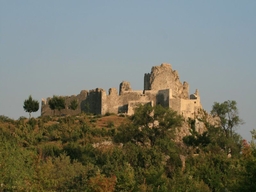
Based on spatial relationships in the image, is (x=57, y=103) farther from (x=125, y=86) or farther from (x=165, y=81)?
(x=165, y=81)

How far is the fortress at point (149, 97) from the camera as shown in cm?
7169

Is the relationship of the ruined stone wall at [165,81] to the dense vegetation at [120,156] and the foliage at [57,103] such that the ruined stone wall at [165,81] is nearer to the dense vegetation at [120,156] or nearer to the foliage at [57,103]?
the dense vegetation at [120,156]

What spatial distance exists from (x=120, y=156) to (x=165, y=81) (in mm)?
27029

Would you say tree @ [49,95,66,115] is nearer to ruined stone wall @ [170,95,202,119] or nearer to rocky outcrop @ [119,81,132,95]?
rocky outcrop @ [119,81,132,95]

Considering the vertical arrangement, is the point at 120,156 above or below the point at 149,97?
below

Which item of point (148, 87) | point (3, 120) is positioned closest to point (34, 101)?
point (3, 120)

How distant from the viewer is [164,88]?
74.8 metres

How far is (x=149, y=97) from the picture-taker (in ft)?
238

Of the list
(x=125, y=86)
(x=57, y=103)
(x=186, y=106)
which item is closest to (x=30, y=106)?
(x=57, y=103)

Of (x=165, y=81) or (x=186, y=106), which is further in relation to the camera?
(x=165, y=81)

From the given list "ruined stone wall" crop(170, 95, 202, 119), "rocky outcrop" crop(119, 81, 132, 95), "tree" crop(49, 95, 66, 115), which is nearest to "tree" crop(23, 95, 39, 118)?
"tree" crop(49, 95, 66, 115)

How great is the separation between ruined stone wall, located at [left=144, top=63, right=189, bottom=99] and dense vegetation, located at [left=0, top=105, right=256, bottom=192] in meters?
5.66

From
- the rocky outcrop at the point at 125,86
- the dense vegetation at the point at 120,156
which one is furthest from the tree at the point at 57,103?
the rocky outcrop at the point at 125,86

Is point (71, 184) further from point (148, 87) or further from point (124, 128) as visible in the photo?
point (148, 87)
